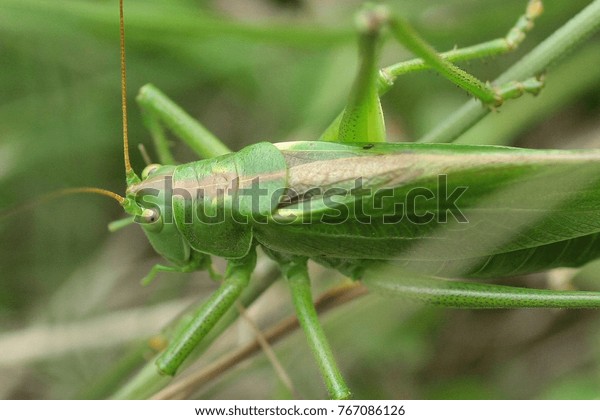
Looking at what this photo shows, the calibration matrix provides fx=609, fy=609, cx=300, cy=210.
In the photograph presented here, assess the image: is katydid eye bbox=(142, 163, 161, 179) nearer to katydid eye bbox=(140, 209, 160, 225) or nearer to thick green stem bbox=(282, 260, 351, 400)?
katydid eye bbox=(140, 209, 160, 225)

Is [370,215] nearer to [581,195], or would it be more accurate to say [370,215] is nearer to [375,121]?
[375,121]

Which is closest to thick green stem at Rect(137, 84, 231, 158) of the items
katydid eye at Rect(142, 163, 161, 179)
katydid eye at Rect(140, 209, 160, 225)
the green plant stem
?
katydid eye at Rect(142, 163, 161, 179)

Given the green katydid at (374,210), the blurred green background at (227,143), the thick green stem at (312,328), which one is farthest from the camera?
the blurred green background at (227,143)

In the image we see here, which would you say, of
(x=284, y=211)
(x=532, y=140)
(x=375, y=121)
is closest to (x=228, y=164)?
(x=284, y=211)

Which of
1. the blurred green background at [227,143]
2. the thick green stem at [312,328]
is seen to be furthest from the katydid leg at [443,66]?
the thick green stem at [312,328]

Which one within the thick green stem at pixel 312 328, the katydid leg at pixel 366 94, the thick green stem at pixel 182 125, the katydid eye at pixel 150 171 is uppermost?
the katydid leg at pixel 366 94

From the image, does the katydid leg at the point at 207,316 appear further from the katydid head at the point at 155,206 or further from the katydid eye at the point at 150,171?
the katydid eye at the point at 150,171

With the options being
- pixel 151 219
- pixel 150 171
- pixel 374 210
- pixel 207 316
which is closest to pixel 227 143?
pixel 150 171
